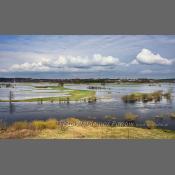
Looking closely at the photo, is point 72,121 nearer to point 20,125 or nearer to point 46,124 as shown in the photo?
point 46,124

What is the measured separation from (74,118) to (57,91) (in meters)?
0.61

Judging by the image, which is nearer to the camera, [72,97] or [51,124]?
[51,124]

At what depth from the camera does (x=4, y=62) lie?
6.88m

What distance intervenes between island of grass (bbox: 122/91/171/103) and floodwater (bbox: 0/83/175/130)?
66mm

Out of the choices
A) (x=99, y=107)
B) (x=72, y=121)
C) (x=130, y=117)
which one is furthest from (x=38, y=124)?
(x=130, y=117)

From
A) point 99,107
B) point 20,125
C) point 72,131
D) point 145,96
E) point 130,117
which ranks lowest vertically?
point 72,131

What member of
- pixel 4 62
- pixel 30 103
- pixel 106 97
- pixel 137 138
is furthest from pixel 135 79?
pixel 4 62

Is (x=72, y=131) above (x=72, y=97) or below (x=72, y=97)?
below

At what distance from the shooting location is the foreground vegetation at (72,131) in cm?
677

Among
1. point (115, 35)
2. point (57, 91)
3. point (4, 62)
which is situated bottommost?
point (57, 91)

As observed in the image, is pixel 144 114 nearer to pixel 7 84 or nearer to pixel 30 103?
pixel 30 103

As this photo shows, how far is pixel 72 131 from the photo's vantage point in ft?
22.3

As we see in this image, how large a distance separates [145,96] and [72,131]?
1475 mm

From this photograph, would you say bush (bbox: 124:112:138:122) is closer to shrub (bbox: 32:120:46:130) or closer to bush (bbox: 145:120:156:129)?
bush (bbox: 145:120:156:129)
